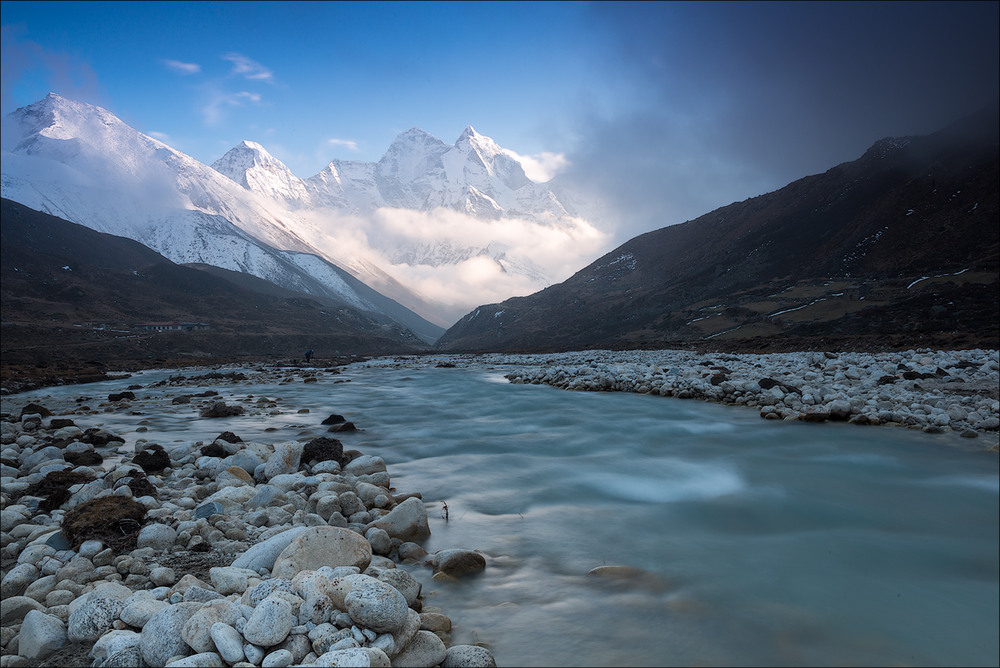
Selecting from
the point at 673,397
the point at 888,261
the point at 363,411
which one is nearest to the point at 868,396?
→ the point at 673,397

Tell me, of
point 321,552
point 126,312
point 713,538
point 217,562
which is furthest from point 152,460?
point 126,312

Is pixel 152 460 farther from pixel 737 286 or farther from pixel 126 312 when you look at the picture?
pixel 126 312

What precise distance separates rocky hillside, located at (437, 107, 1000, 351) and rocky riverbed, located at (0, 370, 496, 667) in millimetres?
32580

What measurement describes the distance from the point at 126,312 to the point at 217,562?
129329 mm

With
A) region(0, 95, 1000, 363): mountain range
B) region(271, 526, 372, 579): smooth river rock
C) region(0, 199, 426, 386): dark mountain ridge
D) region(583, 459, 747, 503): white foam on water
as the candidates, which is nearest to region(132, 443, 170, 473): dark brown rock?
region(271, 526, 372, 579): smooth river rock

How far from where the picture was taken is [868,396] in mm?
14367

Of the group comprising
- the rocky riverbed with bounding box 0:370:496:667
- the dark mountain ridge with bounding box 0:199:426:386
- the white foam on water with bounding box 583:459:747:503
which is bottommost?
the white foam on water with bounding box 583:459:747:503

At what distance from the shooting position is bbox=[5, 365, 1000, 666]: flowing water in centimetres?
429

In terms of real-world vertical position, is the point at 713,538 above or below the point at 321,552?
below

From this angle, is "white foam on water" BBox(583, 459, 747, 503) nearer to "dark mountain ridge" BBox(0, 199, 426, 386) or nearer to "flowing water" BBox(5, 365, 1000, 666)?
"flowing water" BBox(5, 365, 1000, 666)

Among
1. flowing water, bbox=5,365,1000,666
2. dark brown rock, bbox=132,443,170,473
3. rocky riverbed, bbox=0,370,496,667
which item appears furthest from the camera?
dark brown rock, bbox=132,443,170,473

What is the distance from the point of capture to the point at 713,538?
671 centimetres

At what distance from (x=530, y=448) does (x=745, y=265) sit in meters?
103

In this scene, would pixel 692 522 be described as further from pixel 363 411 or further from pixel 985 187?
pixel 985 187
